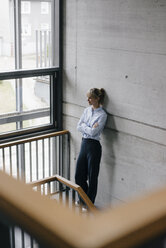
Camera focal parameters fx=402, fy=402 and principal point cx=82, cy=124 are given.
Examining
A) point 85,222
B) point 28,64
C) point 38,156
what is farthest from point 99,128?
point 85,222

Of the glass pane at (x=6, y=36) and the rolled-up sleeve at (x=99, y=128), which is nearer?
the rolled-up sleeve at (x=99, y=128)

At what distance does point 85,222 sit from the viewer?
36cm

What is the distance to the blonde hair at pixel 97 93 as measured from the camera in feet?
15.8

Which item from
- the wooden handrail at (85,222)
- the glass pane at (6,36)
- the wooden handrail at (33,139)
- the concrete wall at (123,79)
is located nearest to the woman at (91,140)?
the concrete wall at (123,79)

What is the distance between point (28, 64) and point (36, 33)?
429 mm

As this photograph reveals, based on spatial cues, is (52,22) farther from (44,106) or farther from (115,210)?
(115,210)

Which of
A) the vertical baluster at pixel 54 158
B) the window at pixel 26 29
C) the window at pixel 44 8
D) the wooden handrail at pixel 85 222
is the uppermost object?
the window at pixel 44 8

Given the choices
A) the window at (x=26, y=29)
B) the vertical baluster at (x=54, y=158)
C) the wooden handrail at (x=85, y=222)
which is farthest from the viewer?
the vertical baluster at (x=54, y=158)

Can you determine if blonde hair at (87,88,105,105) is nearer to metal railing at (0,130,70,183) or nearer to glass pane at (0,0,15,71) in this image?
metal railing at (0,130,70,183)

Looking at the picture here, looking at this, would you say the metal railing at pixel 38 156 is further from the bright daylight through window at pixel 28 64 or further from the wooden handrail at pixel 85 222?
the wooden handrail at pixel 85 222

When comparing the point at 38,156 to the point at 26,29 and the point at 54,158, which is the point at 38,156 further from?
the point at 26,29

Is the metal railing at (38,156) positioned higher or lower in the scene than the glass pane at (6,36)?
lower

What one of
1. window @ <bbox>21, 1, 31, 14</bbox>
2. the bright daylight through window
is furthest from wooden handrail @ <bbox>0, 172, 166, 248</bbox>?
window @ <bbox>21, 1, 31, 14</bbox>

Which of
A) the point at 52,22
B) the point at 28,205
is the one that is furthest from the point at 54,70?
the point at 28,205
